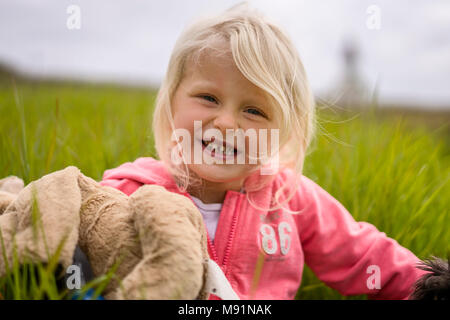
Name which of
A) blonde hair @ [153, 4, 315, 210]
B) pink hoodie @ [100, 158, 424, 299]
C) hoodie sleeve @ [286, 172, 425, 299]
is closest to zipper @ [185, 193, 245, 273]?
pink hoodie @ [100, 158, 424, 299]

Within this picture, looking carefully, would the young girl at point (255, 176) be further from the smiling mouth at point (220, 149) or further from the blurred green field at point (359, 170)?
the blurred green field at point (359, 170)

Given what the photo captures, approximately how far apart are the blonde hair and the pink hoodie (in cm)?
5

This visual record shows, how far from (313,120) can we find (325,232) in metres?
0.37

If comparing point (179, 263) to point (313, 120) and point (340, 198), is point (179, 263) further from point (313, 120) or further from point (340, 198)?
point (340, 198)

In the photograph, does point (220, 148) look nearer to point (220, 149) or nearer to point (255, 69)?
point (220, 149)

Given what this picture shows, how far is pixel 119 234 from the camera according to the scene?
2.38 feet

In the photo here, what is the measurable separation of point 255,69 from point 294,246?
54 centimetres

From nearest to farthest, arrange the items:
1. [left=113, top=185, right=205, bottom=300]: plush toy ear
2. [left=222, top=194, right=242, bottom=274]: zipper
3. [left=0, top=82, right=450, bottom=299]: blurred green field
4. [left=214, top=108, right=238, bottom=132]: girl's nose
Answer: [left=113, top=185, right=205, bottom=300]: plush toy ear → [left=214, top=108, right=238, bottom=132]: girl's nose → [left=222, top=194, right=242, bottom=274]: zipper → [left=0, top=82, right=450, bottom=299]: blurred green field

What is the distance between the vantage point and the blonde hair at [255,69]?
40.4 inches

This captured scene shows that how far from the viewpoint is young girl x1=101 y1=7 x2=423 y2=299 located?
104 cm

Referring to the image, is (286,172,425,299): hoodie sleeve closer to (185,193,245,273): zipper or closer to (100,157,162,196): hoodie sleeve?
(185,193,245,273): zipper

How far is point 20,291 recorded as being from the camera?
2.18 feet

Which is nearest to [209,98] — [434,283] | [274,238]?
[274,238]

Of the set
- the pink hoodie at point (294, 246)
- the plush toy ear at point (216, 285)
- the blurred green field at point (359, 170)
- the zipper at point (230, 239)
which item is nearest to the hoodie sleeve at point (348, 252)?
the pink hoodie at point (294, 246)
